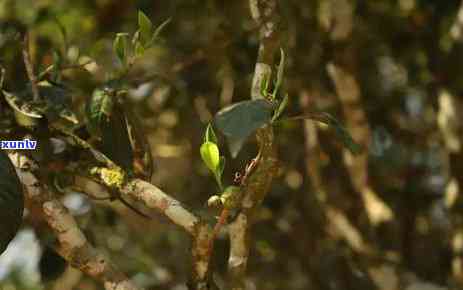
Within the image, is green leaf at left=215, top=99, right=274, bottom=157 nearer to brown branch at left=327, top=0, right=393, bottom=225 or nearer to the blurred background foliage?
the blurred background foliage

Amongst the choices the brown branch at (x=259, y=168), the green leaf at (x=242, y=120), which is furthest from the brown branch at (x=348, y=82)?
the green leaf at (x=242, y=120)

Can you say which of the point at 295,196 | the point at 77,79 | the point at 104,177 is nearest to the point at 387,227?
the point at 295,196

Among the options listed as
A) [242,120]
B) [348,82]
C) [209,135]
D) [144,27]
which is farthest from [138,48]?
[348,82]

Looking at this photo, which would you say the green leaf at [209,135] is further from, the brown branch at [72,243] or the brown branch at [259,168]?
the brown branch at [72,243]

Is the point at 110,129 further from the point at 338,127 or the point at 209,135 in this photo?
the point at 338,127

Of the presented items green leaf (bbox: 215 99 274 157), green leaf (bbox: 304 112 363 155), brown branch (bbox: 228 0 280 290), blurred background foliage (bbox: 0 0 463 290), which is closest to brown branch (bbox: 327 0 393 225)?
blurred background foliage (bbox: 0 0 463 290)

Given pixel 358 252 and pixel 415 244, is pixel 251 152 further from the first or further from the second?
pixel 415 244
